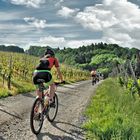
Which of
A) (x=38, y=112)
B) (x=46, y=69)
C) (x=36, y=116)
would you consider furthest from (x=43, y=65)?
(x=36, y=116)

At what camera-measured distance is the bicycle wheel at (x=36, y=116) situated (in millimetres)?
9365

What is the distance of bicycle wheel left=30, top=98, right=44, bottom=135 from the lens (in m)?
9.36

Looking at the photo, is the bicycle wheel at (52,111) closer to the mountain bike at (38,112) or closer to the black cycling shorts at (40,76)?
the mountain bike at (38,112)

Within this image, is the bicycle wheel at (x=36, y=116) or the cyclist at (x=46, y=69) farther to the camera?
the cyclist at (x=46, y=69)

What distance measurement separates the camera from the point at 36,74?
998 cm

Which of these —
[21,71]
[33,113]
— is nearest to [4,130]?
[33,113]

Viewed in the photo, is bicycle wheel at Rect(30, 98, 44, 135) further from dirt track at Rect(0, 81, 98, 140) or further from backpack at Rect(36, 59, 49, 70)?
backpack at Rect(36, 59, 49, 70)

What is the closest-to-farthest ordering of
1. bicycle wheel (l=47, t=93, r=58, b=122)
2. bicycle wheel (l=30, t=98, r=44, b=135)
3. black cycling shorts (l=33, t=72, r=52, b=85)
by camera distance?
1. bicycle wheel (l=30, t=98, r=44, b=135)
2. black cycling shorts (l=33, t=72, r=52, b=85)
3. bicycle wheel (l=47, t=93, r=58, b=122)

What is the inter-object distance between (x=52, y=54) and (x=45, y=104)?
4.77ft

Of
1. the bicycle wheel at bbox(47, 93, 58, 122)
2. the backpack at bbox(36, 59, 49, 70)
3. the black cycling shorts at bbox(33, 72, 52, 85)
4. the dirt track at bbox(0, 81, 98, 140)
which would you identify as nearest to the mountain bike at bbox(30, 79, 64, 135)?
the black cycling shorts at bbox(33, 72, 52, 85)

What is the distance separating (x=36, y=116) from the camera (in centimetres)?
957

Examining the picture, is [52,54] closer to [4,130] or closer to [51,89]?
[51,89]

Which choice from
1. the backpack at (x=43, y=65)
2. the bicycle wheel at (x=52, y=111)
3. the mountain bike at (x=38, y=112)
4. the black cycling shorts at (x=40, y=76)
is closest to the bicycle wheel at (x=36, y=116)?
the mountain bike at (x=38, y=112)

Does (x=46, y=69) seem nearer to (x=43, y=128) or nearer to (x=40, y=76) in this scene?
(x=40, y=76)
